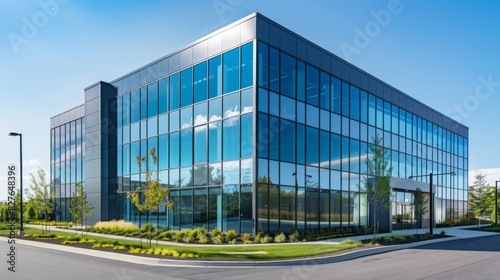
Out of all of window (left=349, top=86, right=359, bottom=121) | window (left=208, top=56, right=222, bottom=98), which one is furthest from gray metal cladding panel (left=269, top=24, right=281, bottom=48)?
window (left=349, top=86, right=359, bottom=121)

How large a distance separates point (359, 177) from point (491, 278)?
61.2 feet

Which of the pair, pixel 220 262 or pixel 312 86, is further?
pixel 312 86

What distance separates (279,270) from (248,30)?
574 inches

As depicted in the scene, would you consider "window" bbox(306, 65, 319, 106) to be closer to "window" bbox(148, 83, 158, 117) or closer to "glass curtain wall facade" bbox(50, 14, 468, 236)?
"glass curtain wall facade" bbox(50, 14, 468, 236)

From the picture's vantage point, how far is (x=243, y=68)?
23.1 metres

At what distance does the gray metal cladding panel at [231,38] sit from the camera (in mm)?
23516

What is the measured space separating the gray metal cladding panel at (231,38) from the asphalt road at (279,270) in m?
14.1

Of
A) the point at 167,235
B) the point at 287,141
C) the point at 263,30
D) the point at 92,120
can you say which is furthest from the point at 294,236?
the point at 92,120

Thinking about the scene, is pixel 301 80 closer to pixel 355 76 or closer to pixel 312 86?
pixel 312 86

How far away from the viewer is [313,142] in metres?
26.1

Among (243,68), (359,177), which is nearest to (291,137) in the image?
(243,68)

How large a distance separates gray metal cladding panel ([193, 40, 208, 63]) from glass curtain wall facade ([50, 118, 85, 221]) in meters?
19.2

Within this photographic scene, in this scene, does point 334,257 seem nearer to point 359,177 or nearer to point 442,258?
point 442,258

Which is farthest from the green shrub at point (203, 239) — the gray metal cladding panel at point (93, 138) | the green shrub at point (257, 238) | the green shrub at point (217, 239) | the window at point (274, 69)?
the gray metal cladding panel at point (93, 138)
